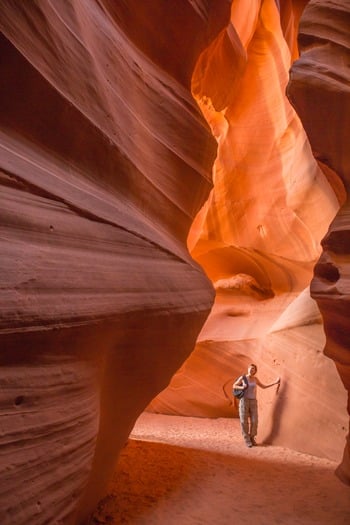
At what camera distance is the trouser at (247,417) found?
6340 mm

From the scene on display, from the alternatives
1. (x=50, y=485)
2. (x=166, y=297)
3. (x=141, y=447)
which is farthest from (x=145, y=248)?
(x=141, y=447)

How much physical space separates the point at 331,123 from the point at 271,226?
16.1ft

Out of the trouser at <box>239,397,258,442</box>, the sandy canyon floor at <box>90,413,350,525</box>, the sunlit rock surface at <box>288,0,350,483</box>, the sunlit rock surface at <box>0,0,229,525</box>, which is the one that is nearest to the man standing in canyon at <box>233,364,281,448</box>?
the trouser at <box>239,397,258,442</box>

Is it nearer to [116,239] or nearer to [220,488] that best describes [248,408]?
[220,488]

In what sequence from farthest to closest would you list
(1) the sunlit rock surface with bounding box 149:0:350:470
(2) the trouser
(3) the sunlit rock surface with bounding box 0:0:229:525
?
(2) the trouser < (1) the sunlit rock surface with bounding box 149:0:350:470 < (3) the sunlit rock surface with bounding box 0:0:229:525

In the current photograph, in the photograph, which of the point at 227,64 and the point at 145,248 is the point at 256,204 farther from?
the point at 145,248

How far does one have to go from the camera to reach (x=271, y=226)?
33.1 feet

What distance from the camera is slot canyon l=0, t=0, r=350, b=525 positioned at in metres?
2.38

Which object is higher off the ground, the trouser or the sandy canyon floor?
the sandy canyon floor

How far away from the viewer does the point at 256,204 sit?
10516 millimetres

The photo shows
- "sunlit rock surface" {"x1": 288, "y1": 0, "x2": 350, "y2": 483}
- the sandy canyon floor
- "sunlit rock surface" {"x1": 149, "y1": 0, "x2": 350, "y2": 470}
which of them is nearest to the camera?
the sandy canyon floor

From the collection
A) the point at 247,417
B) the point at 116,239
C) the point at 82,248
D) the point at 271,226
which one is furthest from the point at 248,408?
the point at 271,226

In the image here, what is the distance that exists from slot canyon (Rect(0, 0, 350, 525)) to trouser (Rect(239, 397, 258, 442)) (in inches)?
12.4

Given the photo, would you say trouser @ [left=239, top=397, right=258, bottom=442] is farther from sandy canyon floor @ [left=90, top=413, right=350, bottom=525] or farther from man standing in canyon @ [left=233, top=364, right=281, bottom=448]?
sandy canyon floor @ [left=90, top=413, right=350, bottom=525]
